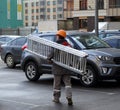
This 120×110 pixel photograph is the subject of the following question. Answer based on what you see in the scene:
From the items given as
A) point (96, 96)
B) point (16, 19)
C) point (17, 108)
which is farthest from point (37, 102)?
point (16, 19)

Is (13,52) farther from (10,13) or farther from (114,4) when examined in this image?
(10,13)

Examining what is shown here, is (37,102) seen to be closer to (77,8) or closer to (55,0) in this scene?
(77,8)

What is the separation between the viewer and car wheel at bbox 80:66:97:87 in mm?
13695

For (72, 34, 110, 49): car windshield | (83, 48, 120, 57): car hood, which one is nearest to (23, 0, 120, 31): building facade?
(72, 34, 110, 49): car windshield

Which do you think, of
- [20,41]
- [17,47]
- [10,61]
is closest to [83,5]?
[20,41]

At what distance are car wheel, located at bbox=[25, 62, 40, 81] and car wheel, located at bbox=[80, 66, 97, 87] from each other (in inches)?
80.7

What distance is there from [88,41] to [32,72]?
7.41 ft

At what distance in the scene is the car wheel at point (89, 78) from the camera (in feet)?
44.9

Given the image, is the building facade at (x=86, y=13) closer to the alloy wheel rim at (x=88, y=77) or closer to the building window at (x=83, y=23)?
the building window at (x=83, y=23)

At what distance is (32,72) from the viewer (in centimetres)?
1556

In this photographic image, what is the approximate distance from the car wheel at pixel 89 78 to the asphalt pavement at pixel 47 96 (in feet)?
0.66

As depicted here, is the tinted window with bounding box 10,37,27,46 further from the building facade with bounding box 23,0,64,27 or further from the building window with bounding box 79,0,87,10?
the building facade with bounding box 23,0,64,27

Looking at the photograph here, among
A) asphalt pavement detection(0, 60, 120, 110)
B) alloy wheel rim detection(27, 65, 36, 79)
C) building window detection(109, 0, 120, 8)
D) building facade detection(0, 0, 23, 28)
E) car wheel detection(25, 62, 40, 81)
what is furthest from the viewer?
building facade detection(0, 0, 23, 28)

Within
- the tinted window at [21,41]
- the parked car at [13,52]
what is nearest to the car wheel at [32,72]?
the parked car at [13,52]
